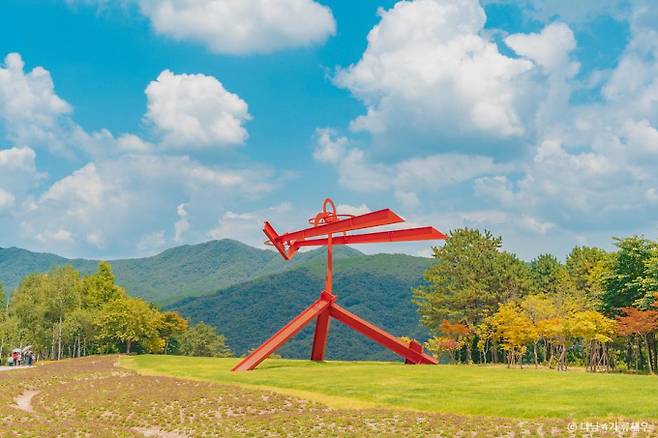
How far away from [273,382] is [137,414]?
6.87 m

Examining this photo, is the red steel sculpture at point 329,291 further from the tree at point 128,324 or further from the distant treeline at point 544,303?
the tree at point 128,324

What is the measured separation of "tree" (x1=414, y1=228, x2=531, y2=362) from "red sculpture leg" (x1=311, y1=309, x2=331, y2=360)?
18976mm

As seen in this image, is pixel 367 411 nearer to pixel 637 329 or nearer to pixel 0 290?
pixel 637 329

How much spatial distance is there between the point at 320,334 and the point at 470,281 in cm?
2210

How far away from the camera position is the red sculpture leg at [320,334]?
35375 mm

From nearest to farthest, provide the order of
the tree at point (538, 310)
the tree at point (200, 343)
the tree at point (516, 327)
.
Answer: the tree at point (516, 327) → the tree at point (538, 310) → the tree at point (200, 343)

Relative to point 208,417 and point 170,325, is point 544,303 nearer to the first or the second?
point 208,417

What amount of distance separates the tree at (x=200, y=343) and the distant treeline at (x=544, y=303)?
43.6 m

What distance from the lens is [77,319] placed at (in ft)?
209

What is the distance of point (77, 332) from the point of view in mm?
64562

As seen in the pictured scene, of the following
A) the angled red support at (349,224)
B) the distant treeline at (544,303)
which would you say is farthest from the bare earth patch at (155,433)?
the distant treeline at (544,303)

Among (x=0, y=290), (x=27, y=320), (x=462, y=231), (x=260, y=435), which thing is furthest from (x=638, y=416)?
(x=0, y=290)

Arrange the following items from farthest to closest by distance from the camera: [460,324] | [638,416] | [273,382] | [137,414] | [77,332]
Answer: [77,332] < [460,324] < [273,382] < [137,414] < [638,416]

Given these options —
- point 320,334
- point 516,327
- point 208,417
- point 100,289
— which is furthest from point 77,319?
point 208,417
